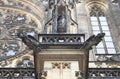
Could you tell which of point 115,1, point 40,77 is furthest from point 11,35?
point 40,77

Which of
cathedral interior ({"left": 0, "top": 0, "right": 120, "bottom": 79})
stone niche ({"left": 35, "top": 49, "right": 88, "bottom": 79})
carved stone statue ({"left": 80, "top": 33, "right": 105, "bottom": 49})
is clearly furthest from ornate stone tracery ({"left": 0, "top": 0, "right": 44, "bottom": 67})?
carved stone statue ({"left": 80, "top": 33, "right": 105, "bottom": 49})

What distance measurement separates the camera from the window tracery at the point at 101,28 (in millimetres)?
13484

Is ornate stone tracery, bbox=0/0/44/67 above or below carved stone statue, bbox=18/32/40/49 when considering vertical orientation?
above

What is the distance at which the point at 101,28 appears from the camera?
48.1 feet

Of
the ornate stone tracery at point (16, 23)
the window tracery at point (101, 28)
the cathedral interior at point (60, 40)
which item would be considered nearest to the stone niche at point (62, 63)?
the cathedral interior at point (60, 40)

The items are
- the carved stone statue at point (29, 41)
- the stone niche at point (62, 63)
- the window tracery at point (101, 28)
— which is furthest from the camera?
the window tracery at point (101, 28)

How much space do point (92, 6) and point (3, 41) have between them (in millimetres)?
4208

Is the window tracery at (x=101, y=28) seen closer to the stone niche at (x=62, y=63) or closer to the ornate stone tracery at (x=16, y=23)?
the ornate stone tracery at (x=16, y=23)

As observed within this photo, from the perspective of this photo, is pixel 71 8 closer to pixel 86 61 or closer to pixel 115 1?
pixel 86 61

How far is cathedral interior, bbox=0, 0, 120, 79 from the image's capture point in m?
8.82

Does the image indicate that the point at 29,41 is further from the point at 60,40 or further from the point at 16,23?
the point at 16,23

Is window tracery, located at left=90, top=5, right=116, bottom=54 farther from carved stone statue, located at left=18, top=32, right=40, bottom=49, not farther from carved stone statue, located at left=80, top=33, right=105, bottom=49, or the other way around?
carved stone statue, located at left=18, top=32, right=40, bottom=49

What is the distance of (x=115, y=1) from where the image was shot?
1589 centimetres

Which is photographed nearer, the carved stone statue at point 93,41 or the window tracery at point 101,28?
the carved stone statue at point 93,41
